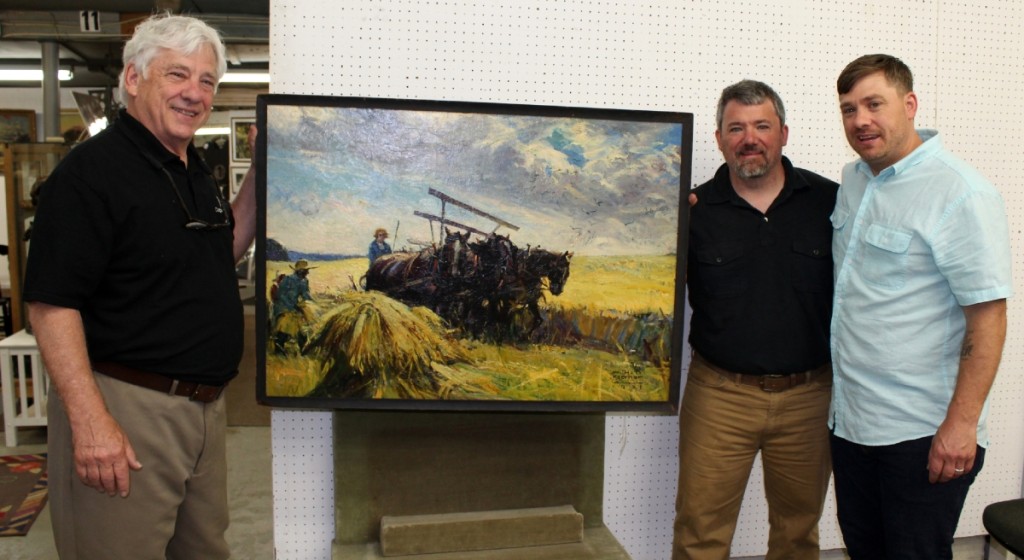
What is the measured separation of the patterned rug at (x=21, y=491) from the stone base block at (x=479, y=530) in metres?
2.23

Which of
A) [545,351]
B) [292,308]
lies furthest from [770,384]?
[292,308]

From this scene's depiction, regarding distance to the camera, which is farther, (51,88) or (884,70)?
(51,88)

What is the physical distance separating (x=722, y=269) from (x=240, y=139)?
5.20 metres

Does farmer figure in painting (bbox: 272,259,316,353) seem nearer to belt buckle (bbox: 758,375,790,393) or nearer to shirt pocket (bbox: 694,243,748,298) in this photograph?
shirt pocket (bbox: 694,243,748,298)

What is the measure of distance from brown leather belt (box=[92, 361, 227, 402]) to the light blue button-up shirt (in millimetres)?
1660

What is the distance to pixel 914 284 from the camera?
66.8 inches

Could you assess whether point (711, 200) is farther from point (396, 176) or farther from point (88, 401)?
point (88, 401)

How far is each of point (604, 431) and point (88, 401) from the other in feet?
4.93

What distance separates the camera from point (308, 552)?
2354 millimetres

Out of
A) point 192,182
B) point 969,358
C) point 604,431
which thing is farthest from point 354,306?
point 969,358

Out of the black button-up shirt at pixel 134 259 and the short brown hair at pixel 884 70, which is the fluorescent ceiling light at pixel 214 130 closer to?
the black button-up shirt at pixel 134 259

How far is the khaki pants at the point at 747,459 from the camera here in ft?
6.66

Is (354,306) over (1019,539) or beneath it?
over

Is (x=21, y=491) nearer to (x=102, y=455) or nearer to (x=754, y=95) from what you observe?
(x=102, y=455)
